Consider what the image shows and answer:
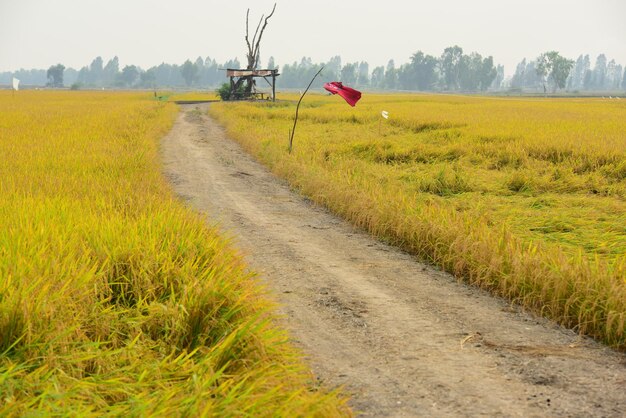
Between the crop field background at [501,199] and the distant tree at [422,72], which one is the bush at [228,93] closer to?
the crop field background at [501,199]

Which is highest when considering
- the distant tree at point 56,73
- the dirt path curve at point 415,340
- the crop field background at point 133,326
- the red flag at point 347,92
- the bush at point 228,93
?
the distant tree at point 56,73

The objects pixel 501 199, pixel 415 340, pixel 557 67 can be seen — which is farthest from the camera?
pixel 557 67

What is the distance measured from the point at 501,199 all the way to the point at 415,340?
590cm

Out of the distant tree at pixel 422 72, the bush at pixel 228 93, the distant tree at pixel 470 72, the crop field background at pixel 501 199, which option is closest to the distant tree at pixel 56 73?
the distant tree at pixel 422 72

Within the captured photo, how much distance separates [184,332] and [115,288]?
86cm

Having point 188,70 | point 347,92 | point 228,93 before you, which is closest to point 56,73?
point 188,70

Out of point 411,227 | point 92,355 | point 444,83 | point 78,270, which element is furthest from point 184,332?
point 444,83

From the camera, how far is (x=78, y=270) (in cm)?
404

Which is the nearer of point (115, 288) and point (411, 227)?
point (115, 288)

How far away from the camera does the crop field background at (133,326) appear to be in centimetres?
278

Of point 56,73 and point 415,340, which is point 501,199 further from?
point 56,73

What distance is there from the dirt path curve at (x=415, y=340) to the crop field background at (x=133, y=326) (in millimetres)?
452

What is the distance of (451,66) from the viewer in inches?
7244

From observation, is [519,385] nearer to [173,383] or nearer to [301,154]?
[173,383]
